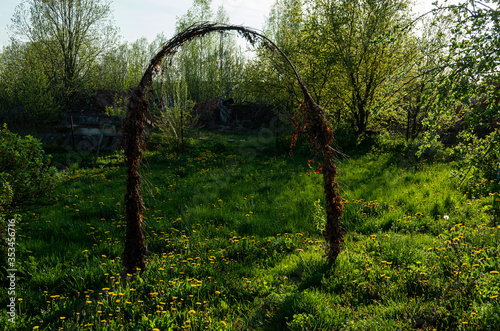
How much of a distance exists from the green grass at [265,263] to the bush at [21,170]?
1.97 feet

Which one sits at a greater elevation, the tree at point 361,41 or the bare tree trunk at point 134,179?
the tree at point 361,41

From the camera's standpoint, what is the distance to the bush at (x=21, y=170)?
5430 millimetres

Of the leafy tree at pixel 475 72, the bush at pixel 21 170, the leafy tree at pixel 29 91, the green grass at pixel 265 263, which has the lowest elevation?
the green grass at pixel 265 263

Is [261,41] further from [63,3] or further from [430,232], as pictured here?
[63,3]

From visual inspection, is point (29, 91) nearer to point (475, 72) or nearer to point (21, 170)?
point (21, 170)

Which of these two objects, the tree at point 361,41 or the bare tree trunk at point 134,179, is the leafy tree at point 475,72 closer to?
the bare tree trunk at point 134,179

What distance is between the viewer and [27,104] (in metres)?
20.2

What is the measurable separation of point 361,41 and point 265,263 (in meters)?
13.6

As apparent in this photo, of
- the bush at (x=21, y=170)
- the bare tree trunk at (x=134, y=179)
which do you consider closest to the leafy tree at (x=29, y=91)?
the bush at (x=21, y=170)

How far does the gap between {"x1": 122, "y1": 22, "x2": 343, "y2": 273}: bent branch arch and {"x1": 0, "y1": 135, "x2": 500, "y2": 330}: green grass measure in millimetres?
237

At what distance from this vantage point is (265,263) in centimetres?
502

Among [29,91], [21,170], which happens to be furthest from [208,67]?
[21,170]

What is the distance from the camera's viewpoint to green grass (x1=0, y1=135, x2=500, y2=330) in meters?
3.48

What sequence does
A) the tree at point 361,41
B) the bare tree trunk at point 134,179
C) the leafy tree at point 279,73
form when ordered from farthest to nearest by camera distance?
the leafy tree at point 279,73 < the tree at point 361,41 < the bare tree trunk at point 134,179
